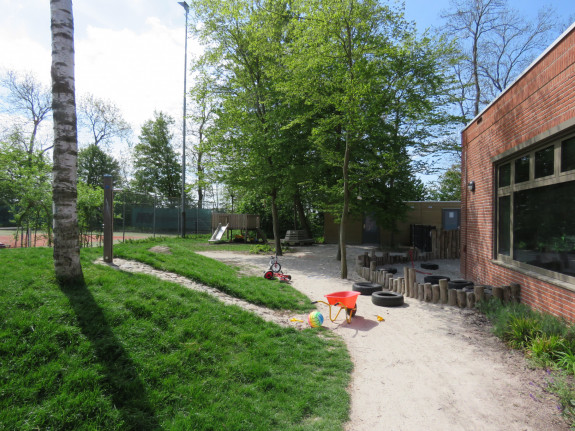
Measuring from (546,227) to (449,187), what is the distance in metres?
35.8

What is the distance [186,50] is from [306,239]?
17.2m

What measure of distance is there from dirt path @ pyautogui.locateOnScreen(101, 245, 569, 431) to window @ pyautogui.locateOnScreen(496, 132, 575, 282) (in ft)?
4.89

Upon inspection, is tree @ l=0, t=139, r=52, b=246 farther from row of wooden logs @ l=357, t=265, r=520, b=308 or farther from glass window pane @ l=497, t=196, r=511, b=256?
glass window pane @ l=497, t=196, r=511, b=256

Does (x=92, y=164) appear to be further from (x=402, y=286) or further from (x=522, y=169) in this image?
(x=522, y=169)

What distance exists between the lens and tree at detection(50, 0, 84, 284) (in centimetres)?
440

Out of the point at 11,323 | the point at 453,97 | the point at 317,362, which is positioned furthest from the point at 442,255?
the point at 11,323

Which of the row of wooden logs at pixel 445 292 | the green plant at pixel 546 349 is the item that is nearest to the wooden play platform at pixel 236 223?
the row of wooden logs at pixel 445 292

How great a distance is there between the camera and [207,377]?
11.6 ft

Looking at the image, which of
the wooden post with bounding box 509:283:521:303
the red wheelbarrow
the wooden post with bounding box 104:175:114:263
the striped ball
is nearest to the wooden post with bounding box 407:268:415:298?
the wooden post with bounding box 509:283:521:303

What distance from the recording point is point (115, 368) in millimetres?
3184

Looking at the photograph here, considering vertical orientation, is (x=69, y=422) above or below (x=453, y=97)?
below

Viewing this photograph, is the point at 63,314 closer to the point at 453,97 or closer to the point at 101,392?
the point at 101,392

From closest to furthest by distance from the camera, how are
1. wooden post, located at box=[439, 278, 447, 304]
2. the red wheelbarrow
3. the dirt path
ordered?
the dirt path
the red wheelbarrow
wooden post, located at box=[439, 278, 447, 304]

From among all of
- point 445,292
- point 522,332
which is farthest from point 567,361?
point 445,292
